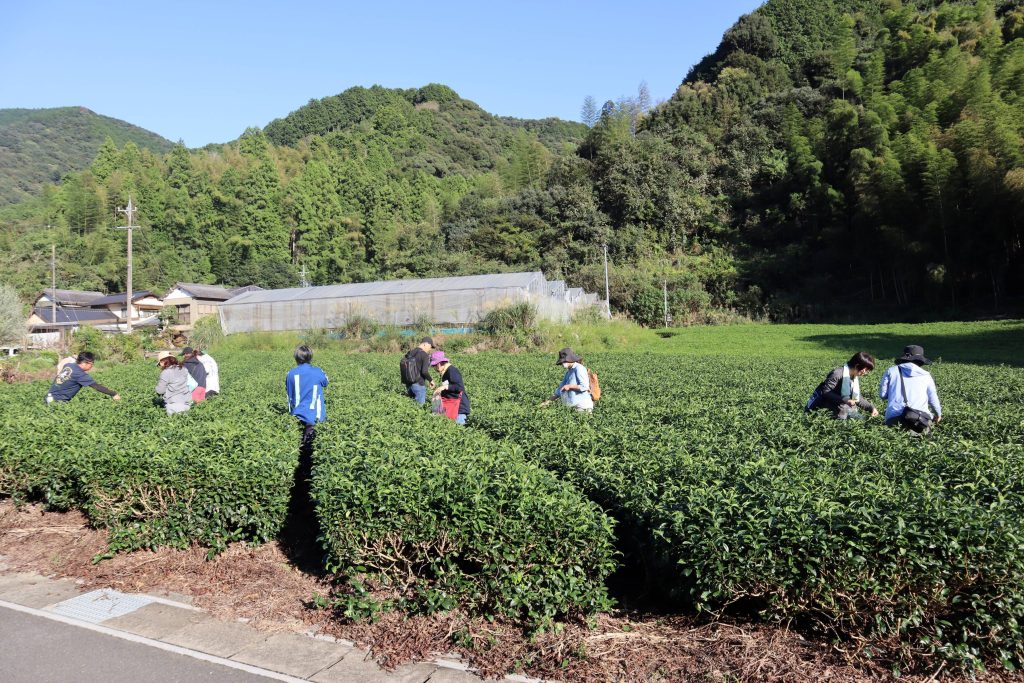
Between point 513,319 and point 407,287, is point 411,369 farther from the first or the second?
point 407,287

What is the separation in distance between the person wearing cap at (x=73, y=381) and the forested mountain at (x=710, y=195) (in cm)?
3631

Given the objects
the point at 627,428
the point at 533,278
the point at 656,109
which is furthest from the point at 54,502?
the point at 656,109

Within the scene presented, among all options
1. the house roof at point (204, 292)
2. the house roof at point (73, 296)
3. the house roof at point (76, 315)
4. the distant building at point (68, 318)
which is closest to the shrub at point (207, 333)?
the distant building at point (68, 318)

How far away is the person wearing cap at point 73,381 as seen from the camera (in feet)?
33.0

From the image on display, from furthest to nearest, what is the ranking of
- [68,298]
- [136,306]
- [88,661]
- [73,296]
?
[136,306] < [73,296] < [68,298] < [88,661]

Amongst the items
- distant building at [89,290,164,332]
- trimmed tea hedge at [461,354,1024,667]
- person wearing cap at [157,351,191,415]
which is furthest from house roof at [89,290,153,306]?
trimmed tea hedge at [461,354,1024,667]

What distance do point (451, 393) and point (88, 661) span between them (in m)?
5.23

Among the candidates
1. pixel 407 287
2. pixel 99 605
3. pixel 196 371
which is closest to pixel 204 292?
pixel 407 287

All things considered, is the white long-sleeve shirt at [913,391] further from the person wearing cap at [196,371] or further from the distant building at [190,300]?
the distant building at [190,300]

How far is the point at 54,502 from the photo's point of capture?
6879 mm

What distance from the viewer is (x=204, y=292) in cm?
6003

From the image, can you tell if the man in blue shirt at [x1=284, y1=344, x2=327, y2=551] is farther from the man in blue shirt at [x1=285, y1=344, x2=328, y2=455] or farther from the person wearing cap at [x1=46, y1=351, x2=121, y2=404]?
the person wearing cap at [x1=46, y1=351, x2=121, y2=404]

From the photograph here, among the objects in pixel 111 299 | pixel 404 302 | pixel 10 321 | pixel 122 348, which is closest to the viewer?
pixel 122 348

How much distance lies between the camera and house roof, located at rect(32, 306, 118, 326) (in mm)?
54428
